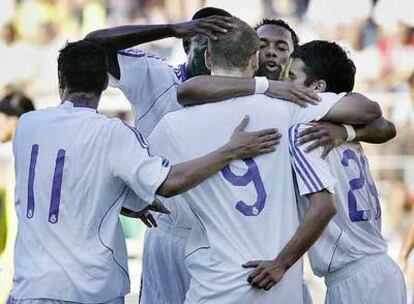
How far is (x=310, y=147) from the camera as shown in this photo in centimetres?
495

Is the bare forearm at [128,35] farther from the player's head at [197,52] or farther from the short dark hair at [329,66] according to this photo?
the short dark hair at [329,66]

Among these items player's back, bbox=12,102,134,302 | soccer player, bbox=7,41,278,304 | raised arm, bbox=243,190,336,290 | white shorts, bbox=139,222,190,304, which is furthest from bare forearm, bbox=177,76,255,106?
Answer: white shorts, bbox=139,222,190,304

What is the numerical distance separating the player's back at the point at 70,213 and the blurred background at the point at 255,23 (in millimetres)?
8852

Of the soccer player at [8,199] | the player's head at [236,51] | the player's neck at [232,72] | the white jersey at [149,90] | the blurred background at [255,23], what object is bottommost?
the blurred background at [255,23]

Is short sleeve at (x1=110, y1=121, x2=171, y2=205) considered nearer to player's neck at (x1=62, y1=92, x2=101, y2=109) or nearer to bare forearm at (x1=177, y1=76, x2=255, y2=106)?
player's neck at (x1=62, y1=92, x2=101, y2=109)

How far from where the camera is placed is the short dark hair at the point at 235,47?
16.2 ft

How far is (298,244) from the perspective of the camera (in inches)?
191

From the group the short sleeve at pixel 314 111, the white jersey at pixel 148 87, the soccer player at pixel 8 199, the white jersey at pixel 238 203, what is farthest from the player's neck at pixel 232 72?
the soccer player at pixel 8 199

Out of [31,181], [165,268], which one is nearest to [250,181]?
[31,181]

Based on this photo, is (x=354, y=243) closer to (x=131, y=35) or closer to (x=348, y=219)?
(x=348, y=219)

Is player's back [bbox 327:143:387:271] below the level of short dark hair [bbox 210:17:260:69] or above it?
below

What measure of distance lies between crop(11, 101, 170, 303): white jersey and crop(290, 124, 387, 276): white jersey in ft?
2.95

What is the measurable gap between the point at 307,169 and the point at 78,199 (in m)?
0.94

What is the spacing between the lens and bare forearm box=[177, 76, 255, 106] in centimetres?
493
